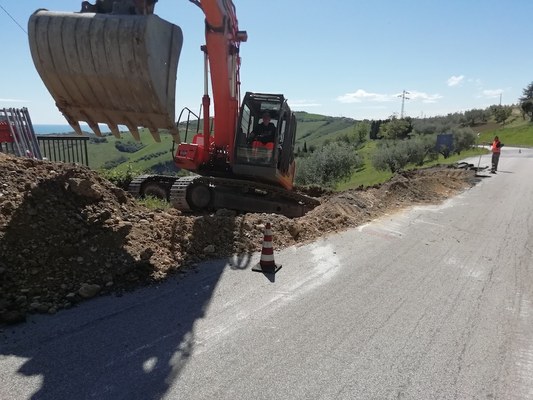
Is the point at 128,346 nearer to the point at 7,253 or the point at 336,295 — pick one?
the point at 7,253

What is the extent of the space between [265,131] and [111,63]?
548cm

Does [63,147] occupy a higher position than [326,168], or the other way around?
[63,147]

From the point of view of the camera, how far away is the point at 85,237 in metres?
5.91

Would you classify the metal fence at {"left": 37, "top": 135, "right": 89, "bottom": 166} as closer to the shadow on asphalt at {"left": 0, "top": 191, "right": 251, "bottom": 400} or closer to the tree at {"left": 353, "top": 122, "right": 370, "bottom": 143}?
the shadow on asphalt at {"left": 0, "top": 191, "right": 251, "bottom": 400}

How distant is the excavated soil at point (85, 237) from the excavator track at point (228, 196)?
10.2ft

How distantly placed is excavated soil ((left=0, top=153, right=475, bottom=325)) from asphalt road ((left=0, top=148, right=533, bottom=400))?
1.18ft

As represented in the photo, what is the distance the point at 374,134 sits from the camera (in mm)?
93062

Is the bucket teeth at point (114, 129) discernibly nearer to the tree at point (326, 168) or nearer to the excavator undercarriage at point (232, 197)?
the excavator undercarriage at point (232, 197)

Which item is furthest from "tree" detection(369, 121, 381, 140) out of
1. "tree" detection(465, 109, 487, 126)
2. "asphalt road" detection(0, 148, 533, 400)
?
"asphalt road" detection(0, 148, 533, 400)

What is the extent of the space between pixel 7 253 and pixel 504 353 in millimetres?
5659

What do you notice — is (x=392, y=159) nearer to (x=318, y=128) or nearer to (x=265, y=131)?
(x=265, y=131)

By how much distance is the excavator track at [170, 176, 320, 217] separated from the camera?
1150 centimetres

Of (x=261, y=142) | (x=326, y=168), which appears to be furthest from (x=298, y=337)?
(x=326, y=168)

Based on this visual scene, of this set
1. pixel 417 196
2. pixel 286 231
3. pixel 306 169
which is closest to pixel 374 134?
pixel 306 169
